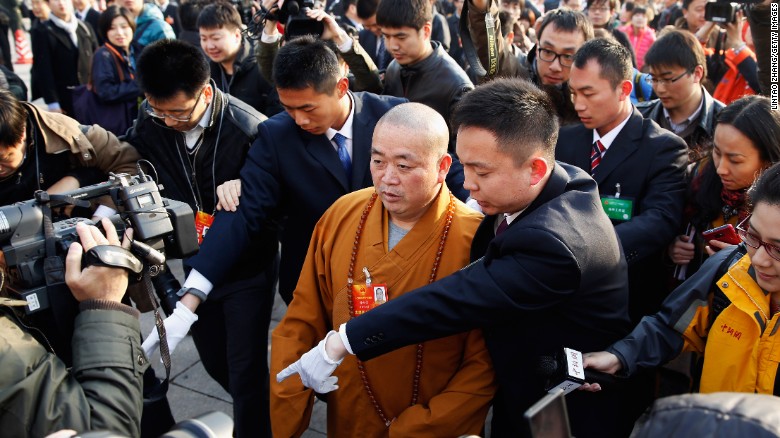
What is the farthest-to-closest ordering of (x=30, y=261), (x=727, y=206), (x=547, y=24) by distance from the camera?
(x=547, y=24) → (x=727, y=206) → (x=30, y=261)

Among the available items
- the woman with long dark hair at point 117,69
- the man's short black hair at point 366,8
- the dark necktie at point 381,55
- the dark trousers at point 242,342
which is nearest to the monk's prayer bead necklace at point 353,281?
the dark trousers at point 242,342

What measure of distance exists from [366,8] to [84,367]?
4504 mm

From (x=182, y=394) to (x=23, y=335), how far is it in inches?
78.7

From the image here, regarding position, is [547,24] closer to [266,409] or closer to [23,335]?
[266,409]

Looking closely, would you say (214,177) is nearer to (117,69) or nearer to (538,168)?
(538,168)

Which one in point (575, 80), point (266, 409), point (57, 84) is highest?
point (575, 80)

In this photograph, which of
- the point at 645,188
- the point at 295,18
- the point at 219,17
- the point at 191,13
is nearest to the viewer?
the point at 645,188

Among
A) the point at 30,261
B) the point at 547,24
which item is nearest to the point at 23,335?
the point at 30,261

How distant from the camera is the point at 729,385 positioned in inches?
72.5

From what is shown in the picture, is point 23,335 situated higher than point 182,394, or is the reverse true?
point 23,335

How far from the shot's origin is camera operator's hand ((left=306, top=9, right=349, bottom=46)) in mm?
3746

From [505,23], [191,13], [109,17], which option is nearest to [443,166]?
[505,23]

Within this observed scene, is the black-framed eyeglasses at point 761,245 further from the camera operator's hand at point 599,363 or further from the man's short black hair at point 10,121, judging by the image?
the man's short black hair at point 10,121

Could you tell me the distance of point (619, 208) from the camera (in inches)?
108
